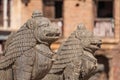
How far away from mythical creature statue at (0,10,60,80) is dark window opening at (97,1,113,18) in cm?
2140

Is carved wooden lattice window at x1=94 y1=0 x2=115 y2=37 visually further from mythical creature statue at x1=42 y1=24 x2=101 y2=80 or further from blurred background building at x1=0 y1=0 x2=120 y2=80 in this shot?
mythical creature statue at x1=42 y1=24 x2=101 y2=80

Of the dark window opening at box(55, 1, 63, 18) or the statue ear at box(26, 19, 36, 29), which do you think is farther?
the dark window opening at box(55, 1, 63, 18)

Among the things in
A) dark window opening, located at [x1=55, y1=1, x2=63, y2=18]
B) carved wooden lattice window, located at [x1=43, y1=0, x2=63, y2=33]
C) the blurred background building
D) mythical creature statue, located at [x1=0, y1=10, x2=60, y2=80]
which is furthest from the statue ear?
dark window opening, located at [x1=55, y1=1, x2=63, y2=18]

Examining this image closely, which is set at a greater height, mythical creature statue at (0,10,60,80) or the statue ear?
the statue ear

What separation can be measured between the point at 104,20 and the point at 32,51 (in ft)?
69.6

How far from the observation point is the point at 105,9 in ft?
110

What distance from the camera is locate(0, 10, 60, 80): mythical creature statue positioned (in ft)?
38.4

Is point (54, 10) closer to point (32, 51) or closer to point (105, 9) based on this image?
point (105, 9)

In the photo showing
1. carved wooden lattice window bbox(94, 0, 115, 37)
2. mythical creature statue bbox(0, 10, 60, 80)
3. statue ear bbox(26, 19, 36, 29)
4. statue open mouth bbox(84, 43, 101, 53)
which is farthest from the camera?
carved wooden lattice window bbox(94, 0, 115, 37)


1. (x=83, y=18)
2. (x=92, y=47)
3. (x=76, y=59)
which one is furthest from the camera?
(x=83, y=18)

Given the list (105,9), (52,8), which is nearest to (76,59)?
(52,8)

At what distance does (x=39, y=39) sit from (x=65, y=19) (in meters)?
21.1

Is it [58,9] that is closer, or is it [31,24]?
[31,24]

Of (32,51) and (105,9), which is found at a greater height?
(105,9)
